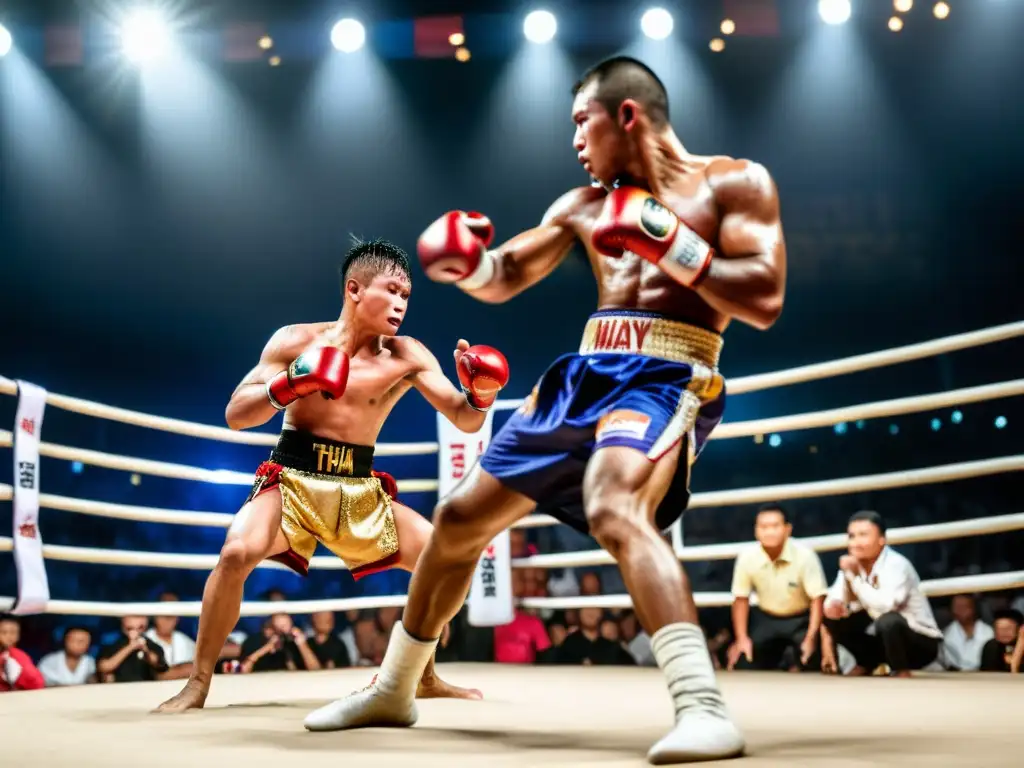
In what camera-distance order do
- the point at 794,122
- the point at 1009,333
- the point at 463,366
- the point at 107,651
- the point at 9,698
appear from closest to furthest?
the point at 463,366 < the point at 9,698 < the point at 1009,333 < the point at 107,651 < the point at 794,122

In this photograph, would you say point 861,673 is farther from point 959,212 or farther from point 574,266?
point 574,266

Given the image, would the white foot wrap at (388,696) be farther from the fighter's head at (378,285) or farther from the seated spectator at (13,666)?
the seated spectator at (13,666)

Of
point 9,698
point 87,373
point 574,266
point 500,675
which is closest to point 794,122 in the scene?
point 574,266

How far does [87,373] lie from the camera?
7.74 meters

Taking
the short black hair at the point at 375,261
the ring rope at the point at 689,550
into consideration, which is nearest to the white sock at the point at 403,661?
the short black hair at the point at 375,261

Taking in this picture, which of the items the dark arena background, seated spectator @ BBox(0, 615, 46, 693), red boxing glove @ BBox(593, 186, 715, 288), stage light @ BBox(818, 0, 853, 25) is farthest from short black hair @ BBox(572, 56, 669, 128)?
stage light @ BBox(818, 0, 853, 25)

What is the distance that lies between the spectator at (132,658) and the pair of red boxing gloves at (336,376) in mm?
1934

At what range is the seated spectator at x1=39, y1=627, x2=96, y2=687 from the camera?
3910mm

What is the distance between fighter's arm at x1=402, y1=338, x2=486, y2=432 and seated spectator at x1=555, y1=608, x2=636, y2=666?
201 cm

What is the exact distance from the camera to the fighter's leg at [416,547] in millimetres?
2738

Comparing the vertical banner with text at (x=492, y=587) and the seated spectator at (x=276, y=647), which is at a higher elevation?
the vertical banner with text at (x=492, y=587)

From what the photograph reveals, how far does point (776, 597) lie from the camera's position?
3.66m

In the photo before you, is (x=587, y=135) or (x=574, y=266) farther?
(x=574, y=266)

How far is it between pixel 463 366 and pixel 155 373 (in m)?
6.30
